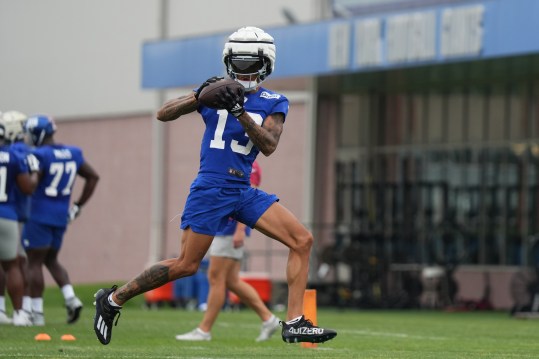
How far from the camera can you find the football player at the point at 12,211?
15.1 m

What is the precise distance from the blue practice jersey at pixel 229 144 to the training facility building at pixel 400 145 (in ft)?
35.1

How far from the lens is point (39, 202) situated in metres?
15.9

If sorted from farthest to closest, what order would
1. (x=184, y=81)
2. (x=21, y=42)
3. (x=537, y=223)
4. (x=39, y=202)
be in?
(x=21, y=42) → (x=184, y=81) → (x=537, y=223) → (x=39, y=202)

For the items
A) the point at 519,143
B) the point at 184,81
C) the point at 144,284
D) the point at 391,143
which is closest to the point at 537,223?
the point at 519,143

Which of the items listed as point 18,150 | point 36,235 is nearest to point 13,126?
point 18,150

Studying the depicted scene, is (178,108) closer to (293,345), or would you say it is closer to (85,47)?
(293,345)

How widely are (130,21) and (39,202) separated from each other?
16.7 meters

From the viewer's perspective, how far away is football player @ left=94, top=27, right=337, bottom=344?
33.4 ft

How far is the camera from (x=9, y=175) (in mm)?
15234

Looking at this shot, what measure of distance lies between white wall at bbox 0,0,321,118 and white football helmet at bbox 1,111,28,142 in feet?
45.6

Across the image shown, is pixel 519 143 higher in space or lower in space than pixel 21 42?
lower

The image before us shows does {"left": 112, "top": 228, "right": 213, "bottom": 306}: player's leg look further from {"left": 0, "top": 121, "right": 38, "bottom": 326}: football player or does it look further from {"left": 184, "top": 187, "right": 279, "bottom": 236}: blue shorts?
{"left": 0, "top": 121, "right": 38, "bottom": 326}: football player

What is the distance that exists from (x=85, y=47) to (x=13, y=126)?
1830cm

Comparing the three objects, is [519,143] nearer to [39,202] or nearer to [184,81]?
[184,81]
